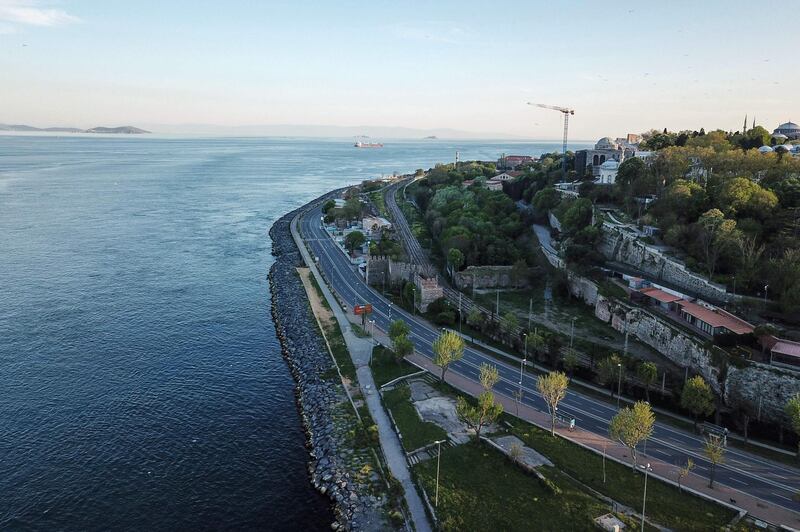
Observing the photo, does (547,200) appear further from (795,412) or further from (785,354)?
(795,412)

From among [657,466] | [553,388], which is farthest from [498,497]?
[657,466]

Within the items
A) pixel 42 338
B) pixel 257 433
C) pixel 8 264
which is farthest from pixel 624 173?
pixel 8 264

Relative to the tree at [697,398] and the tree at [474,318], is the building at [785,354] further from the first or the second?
the tree at [474,318]

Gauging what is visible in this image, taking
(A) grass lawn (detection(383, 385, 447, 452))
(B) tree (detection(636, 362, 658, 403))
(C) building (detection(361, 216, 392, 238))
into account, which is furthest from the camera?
(C) building (detection(361, 216, 392, 238))

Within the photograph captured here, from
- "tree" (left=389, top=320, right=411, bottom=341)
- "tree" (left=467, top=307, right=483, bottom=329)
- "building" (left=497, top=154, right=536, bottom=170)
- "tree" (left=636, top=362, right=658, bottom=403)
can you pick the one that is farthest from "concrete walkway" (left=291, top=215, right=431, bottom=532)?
"building" (left=497, top=154, right=536, bottom=170)

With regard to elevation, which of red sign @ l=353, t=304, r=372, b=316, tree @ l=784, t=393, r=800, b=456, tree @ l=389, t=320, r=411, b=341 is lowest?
red sign @ l=353, t=304, r=372, b=316

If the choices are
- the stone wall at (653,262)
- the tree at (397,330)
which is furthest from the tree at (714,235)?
the tree at (397,330)

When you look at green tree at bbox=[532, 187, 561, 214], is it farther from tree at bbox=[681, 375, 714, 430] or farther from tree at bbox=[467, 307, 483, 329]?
tree at bbox=[681, 375, 714, 430]

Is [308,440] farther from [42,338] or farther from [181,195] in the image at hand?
[181,195]
